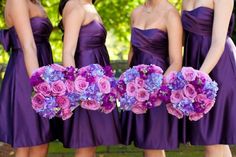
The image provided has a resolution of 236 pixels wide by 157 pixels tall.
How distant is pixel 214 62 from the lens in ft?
13.0

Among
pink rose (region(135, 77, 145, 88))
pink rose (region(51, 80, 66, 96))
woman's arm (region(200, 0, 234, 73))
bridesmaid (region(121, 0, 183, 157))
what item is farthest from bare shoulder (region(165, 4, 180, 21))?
pink rose (region(51, 80, 66, 96))

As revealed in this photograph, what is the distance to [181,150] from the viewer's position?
6816 millimetres

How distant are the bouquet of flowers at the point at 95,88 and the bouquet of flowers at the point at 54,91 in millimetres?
63

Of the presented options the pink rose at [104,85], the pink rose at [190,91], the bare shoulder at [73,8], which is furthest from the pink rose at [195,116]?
the bare shoulder at [73,8]

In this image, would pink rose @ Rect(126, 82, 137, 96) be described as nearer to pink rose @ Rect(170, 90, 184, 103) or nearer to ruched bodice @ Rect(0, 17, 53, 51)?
pink rose @ Rect(170, 90, 184, 103)

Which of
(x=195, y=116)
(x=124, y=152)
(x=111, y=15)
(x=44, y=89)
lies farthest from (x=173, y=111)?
(x=111, y=15)

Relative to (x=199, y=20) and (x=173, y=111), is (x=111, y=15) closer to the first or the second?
(x=199, y=20)

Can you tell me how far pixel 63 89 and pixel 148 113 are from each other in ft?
2.64

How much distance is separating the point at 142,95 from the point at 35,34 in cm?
115

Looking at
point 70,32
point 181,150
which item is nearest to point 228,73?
point 70,32

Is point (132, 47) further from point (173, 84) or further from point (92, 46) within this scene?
point (173, 84)

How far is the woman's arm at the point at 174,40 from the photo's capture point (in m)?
4.08

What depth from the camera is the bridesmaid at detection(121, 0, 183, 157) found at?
161 inches

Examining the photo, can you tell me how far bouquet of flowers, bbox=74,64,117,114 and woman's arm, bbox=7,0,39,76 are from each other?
1.70 ft
